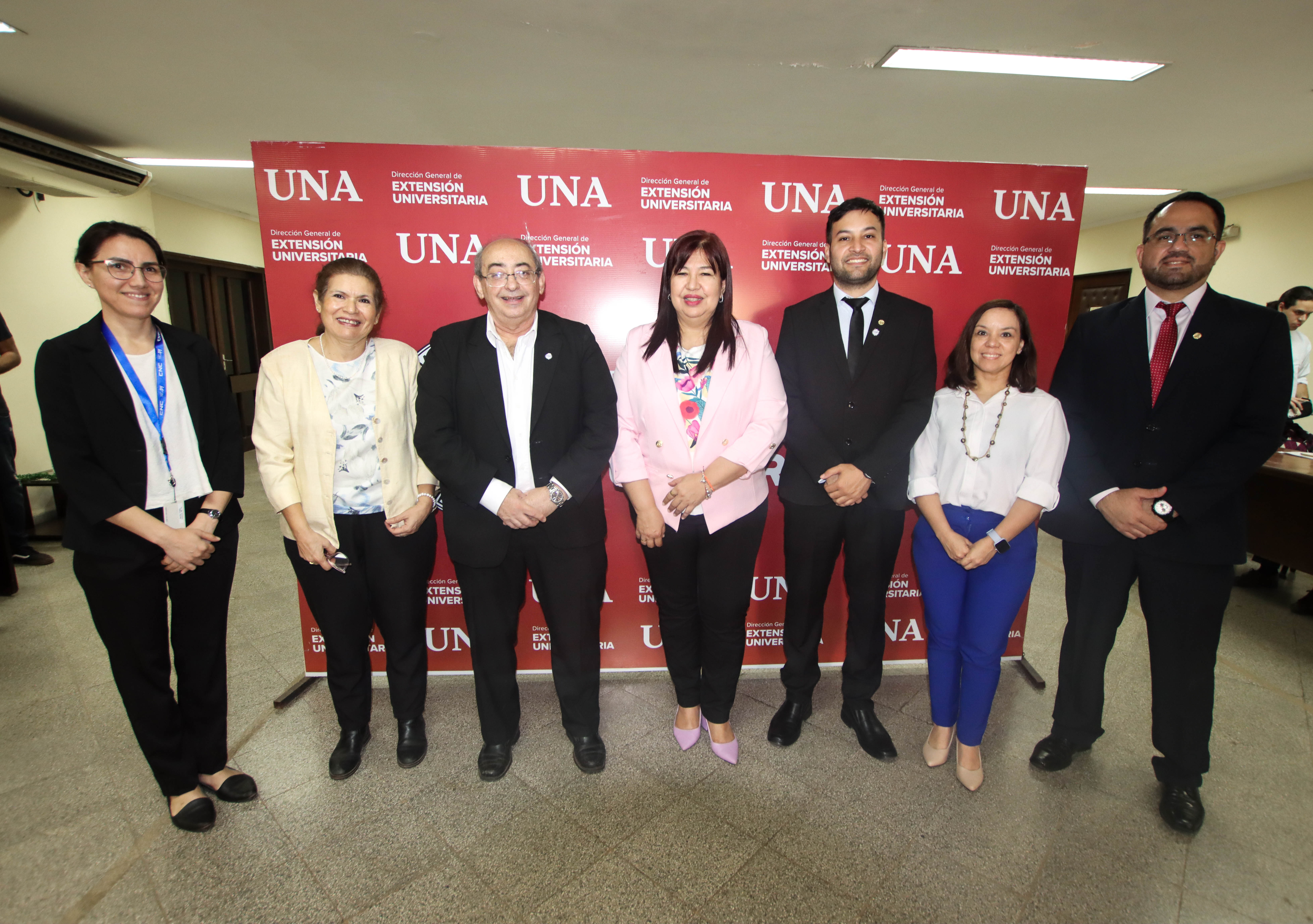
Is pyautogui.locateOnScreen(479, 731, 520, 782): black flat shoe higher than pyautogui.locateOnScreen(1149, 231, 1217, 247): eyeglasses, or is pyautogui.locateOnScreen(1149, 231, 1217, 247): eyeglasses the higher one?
pyautogui.locateOnScreen(1149, 231, 1217, 247): eyeglasses

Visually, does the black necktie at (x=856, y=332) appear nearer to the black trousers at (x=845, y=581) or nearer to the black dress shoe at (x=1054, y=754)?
the black trousers at (x=845, y=581)

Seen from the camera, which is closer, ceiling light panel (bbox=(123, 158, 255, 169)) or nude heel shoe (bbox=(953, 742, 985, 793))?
nude heel shoe (bbox=(953, 742, 985, 793))

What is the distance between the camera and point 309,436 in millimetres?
1857

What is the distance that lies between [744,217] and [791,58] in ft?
6.75

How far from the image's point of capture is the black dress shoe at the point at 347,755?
2.11m

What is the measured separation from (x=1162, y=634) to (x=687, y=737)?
5.45 feet

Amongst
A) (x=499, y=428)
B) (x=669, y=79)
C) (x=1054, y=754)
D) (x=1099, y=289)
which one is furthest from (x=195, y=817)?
(x=1099, y=289)

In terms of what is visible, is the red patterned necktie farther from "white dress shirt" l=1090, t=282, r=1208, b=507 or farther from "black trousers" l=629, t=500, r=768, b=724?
"black trousers" l=629, t=500, r=768, b=724

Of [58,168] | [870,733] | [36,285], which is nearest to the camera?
[870,733]

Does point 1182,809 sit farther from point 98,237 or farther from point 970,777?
point 98,237

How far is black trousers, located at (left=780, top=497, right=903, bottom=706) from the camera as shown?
210 centimetres

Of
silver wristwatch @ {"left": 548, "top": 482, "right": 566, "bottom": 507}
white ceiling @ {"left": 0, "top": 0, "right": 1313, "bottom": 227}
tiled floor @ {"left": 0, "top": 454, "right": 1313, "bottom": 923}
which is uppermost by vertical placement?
white ceiling @ {"left": 0, "top": 0, "right": 1313, "bottom": 227}

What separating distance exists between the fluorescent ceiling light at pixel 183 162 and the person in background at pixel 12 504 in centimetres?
300

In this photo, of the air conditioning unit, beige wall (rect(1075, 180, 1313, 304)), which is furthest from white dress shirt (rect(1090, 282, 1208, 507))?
the air conditioning unit
